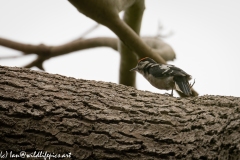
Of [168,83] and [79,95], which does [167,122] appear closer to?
[79,95]

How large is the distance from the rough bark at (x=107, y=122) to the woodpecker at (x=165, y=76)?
114 cm

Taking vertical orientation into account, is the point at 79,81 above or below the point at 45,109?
above

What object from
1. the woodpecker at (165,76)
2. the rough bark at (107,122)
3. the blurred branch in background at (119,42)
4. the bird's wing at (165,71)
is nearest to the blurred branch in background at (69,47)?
the blurred branch in background at (119,42)

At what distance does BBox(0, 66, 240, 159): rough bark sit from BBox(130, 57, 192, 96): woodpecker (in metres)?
1.14

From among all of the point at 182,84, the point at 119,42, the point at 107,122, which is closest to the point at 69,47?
the point at 119,42

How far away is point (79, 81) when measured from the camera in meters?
2.53

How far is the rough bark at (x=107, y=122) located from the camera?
6.37 ft

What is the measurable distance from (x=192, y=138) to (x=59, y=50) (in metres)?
4.01

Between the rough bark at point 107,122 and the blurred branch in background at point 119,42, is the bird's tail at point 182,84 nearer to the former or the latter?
the blurred branch in background at point 119,42

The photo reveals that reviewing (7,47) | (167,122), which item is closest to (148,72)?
(167,122)

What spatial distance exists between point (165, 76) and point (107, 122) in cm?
185

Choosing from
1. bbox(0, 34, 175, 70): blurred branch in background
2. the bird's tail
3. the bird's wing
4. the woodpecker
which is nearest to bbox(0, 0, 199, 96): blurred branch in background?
bbox(0, 34, 175, 70): blurred branch in background

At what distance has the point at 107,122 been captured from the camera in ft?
6.86

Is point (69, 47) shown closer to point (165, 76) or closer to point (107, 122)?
point (165, 76)
